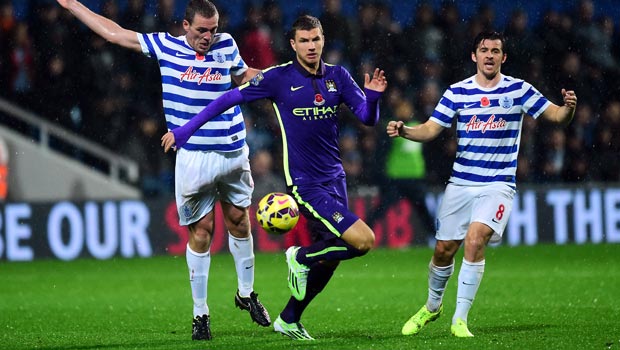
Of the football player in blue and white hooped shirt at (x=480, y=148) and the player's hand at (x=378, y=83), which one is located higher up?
the player's hand at (x=378, y=83)

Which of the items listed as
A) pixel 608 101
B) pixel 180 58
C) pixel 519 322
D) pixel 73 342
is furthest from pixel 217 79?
pixel 608 101

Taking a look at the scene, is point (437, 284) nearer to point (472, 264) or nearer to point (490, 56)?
point (472, 264)

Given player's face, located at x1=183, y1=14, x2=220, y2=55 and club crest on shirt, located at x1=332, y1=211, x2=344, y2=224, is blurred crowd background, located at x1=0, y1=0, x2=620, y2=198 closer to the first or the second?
player's face, located at x1=183, y1=14, x2=220, y2=55

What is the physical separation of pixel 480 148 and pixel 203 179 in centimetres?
185

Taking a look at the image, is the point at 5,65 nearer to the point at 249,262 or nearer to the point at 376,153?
the point at 376,153

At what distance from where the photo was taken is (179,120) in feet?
27.1

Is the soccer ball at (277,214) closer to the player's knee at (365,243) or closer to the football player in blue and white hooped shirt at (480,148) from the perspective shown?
the player's knee at (365,243)

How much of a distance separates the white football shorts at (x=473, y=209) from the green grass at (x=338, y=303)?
0.66 meters

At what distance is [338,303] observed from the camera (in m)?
10.1

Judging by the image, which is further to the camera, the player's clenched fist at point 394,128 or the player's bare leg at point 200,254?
the player's bare leg at point 200,254

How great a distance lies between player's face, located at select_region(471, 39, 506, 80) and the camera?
8000mm

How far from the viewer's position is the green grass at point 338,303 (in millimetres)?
7680

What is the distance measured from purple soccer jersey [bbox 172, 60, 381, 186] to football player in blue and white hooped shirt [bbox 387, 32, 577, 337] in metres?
0.51

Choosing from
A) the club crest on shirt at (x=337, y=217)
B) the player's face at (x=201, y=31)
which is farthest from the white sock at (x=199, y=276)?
the player's face at (x=201, y=31)
